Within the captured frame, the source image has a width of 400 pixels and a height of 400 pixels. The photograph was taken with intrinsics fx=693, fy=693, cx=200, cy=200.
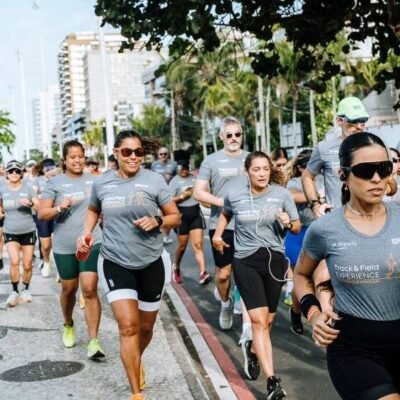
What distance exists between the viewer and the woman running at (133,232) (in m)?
5.20

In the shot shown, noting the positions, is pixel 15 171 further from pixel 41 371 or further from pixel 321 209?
pixel 321 209

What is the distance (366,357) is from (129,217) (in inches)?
106

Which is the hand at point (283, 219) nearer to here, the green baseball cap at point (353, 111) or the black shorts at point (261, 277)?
the black shorts at point (261, 277)

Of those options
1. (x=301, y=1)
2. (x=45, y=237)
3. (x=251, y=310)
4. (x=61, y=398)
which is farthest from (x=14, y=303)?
(x=301, y=1)

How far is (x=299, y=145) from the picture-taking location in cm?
5734

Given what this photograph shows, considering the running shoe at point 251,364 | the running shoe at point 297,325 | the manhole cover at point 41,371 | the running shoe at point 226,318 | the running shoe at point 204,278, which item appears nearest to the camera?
the running shoe at point 251,364

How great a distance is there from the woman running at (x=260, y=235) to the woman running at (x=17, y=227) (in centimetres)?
446

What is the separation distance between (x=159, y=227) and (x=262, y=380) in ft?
5.19

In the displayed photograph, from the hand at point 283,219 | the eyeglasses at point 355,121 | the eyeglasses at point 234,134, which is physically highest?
the eyeglasses at point 355,121

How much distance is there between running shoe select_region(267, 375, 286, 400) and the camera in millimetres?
5039

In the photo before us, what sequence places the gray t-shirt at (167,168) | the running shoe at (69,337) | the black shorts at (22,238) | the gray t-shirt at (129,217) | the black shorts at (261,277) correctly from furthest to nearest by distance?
the gray t-shirt at (167,168), the black shorts at (22,238), the running shoe at (69,337), the black shorts at (261,277), the gray t-shirt at (129,217)

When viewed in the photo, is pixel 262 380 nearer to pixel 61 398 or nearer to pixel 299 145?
pixel 61 398

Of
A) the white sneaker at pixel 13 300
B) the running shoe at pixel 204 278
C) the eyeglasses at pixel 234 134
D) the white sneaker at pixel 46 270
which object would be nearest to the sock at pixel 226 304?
the eyeglasses at pixel 234 134

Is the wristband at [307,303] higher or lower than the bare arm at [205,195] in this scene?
lower
